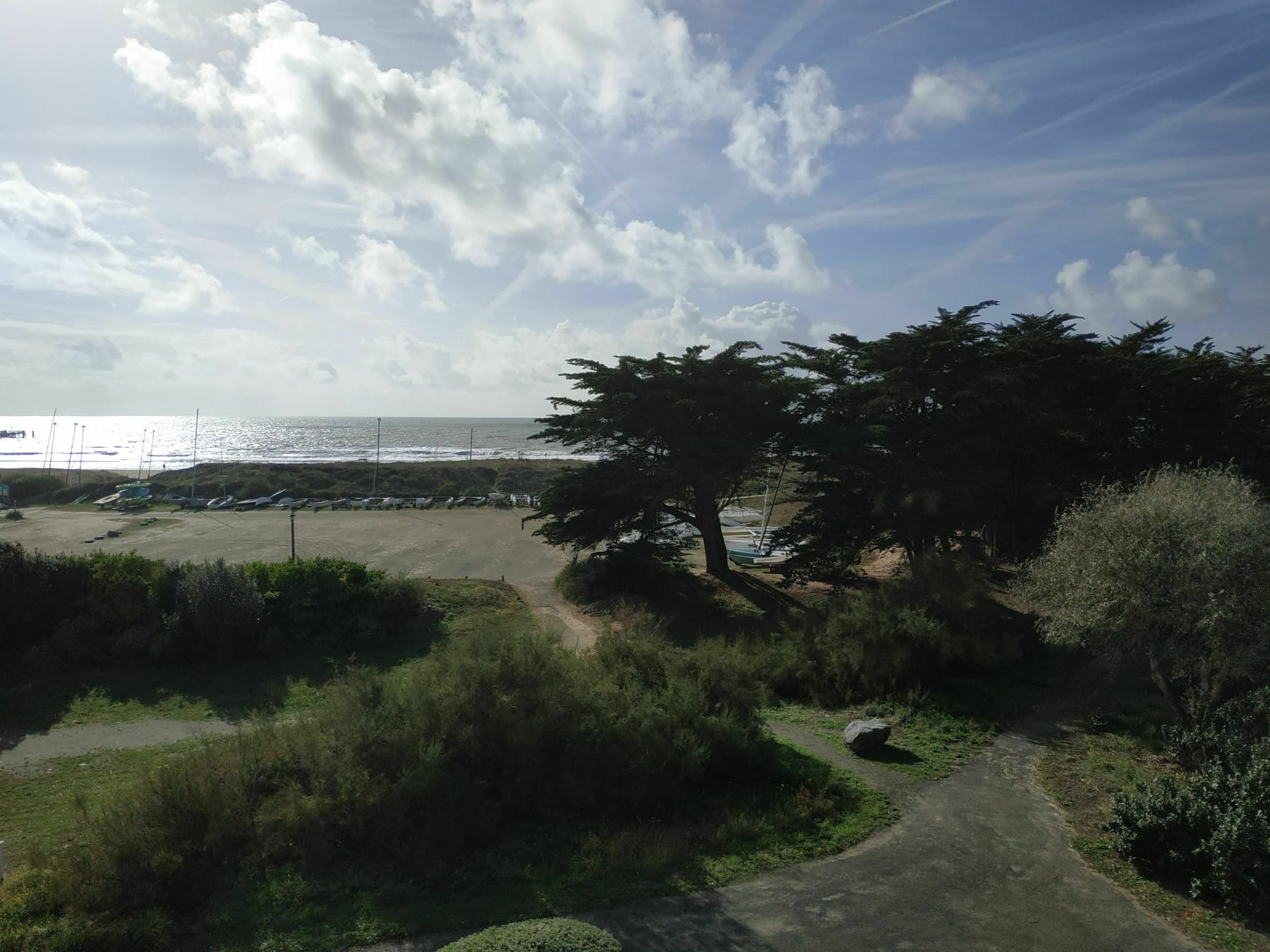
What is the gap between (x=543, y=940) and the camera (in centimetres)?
534

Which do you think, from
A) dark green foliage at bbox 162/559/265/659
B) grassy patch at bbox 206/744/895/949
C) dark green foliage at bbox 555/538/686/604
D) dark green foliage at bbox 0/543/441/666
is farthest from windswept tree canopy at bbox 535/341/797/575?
grassy patch at bbox 206/744/895/949

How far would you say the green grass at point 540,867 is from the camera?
7.26m

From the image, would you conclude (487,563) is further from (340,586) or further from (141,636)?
(141,636)

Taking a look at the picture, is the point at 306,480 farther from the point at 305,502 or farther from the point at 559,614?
the point at 559,614

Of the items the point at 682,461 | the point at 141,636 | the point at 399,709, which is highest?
the point at 682,461

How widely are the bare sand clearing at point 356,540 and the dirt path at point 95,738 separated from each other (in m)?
8.47

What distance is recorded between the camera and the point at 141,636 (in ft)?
61.5

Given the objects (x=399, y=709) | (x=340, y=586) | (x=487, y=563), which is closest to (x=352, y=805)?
(x=399, y=709)

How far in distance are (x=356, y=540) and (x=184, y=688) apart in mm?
18763

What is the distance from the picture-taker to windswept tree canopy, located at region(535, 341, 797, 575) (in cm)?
2350

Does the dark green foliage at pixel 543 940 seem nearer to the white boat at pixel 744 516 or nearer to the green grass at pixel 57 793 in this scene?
the green grass at pixel 57 793

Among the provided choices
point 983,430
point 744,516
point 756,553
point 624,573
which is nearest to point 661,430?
point 624,573

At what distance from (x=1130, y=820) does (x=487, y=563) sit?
24.6 meters

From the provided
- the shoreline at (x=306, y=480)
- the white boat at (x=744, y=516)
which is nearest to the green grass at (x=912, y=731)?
the white boat at (x=744, y=516)
